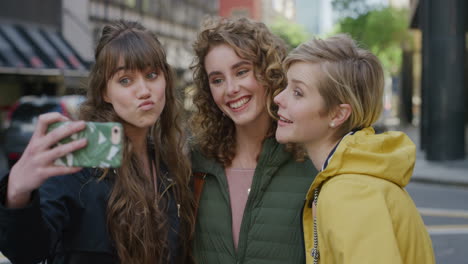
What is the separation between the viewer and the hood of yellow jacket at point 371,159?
2008 millimetres

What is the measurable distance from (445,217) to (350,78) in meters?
7.77

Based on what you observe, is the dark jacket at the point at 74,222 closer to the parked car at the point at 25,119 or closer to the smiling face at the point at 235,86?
the smiling face at the point at 235,86

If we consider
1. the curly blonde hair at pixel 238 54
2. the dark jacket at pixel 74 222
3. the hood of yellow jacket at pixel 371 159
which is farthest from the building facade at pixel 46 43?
the hood of yellow jacket at pixel 371 159

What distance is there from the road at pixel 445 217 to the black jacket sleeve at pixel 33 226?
5510mm

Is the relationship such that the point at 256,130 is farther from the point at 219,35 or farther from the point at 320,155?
the point at 320,155

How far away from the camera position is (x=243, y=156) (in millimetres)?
3037

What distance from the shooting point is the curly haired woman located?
106 inches

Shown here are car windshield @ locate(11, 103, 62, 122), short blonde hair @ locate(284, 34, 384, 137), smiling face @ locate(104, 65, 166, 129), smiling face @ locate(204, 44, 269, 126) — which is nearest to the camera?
short blonde hair @ locate(284, 34, 384, 137)

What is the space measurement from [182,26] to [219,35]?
144 feet

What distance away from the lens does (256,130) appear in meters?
3.07

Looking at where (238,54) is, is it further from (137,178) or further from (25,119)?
(25,119)

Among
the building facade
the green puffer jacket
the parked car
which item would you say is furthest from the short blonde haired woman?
the building facade

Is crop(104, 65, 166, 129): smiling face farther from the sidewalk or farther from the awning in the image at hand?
the awning

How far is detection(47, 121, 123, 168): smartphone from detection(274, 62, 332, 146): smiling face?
0.95m
